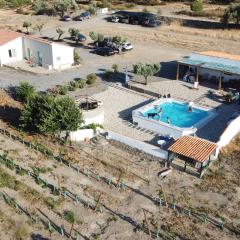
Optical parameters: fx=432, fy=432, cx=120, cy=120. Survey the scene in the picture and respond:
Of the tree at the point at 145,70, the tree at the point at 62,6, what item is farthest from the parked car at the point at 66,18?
the tree at the point at 145,70

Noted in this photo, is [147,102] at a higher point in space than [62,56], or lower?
lower

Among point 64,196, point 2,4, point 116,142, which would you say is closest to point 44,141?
point 116,142

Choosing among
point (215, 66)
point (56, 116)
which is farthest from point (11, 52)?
point (215, 66)

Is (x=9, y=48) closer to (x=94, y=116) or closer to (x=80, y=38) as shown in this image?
(x=80, y=38)

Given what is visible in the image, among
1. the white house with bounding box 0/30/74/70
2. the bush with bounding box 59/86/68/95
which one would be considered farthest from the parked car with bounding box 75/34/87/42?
the bush with bounding box 59/86/68/95

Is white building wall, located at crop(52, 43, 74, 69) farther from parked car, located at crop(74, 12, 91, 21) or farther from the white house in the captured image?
parked car, located at crop(74, 12, 91, 21)

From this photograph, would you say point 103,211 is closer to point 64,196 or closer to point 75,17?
point 64,196
